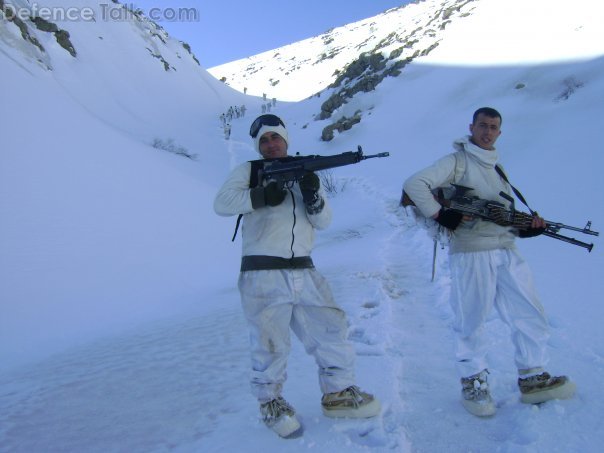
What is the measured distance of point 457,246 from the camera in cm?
291

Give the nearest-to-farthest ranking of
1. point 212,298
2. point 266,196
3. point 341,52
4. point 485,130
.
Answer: point 266,196 < point 485,130 < point 212,298 < point 341,52

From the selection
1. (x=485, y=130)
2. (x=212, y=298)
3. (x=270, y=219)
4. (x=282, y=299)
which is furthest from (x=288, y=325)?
(x=212, y=298)

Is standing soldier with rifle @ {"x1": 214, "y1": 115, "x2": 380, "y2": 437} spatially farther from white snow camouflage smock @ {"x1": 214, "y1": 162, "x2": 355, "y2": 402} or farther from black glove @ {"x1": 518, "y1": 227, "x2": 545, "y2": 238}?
black glove @ {"x1": 518, "y1": 227, "x2": 545, "y2": 238}

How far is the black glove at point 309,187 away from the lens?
8.46ft

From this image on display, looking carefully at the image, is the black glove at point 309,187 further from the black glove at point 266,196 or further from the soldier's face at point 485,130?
the soldier's face at point 485,130

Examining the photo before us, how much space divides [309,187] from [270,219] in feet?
0.99

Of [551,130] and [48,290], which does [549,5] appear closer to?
[551,130]

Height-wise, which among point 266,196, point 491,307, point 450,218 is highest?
point 266,196

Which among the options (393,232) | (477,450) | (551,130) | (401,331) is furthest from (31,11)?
(477,450)

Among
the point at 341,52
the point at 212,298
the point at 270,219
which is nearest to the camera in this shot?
the point at 270,219

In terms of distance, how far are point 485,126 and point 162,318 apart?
4039mm

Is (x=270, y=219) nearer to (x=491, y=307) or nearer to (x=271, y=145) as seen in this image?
(x=271, y=145)

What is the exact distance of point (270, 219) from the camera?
265cm

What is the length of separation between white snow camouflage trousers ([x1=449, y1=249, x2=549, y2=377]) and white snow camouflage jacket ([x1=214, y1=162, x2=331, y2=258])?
38.8 inches
